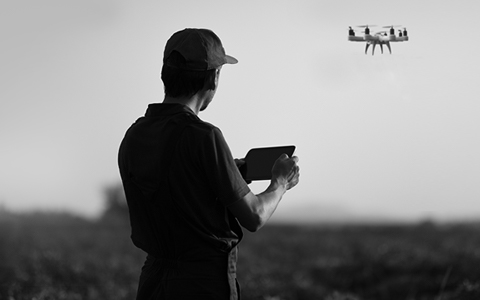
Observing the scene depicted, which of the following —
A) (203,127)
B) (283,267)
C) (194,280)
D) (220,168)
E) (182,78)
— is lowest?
(283,267)

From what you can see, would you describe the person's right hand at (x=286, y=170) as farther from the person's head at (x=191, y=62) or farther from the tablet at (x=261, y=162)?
the person's head at (x=191, y=62)

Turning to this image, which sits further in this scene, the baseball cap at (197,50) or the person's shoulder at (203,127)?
the baseball cap at (197,50)

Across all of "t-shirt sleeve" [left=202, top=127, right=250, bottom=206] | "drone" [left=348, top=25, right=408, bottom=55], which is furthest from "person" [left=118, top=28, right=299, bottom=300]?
"drone" [left=348, top=25, right=408, bottom=55]

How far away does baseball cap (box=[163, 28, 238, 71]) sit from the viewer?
222 centimetres

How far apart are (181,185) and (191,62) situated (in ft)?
1.31

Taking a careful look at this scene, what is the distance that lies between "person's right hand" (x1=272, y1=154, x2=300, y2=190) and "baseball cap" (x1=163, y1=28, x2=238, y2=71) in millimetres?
373

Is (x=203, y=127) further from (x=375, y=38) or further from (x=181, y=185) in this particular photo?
(x=375, y=38)

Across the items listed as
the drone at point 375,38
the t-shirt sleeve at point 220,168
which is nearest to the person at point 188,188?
the t-shirt sleeve at point 220,168

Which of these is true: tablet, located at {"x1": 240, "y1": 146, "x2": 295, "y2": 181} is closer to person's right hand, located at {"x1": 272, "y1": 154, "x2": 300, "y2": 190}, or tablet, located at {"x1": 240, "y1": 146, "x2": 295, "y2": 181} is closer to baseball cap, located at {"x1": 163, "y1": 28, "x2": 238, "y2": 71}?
person's right hand, located at {"x1": 272, "y1": 154, "x2": 300, "y2": 190}

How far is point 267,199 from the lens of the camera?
7.22ft

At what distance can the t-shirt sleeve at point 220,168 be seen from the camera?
6.87 ft

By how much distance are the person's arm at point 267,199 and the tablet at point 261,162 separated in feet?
0.14

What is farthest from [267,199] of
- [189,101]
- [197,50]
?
[197,50]

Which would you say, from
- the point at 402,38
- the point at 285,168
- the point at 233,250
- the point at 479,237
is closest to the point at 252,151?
the point at 285,168
